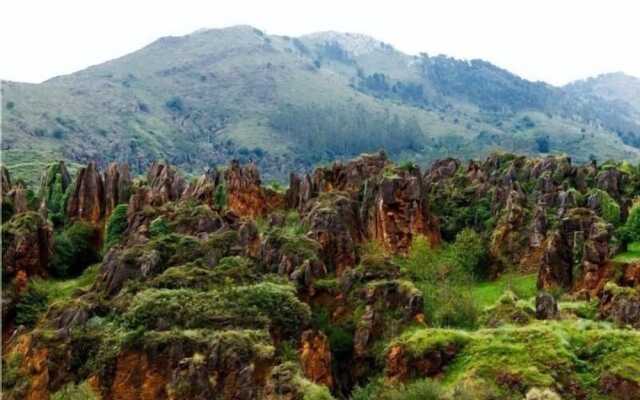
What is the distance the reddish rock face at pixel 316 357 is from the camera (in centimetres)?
4266

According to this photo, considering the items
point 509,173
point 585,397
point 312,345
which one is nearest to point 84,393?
point 312,345

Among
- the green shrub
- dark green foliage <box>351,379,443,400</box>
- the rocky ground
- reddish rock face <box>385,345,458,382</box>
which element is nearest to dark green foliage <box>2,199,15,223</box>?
the rocky ground

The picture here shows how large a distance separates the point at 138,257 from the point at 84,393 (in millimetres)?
18508

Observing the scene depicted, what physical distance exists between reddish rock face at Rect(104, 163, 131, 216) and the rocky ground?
19 cm

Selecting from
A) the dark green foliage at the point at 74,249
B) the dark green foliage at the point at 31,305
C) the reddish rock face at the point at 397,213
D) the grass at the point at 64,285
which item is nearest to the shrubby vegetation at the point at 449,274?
the reddish rock face at the point at 397,213

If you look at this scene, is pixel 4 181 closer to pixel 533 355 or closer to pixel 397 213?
pixel 397 213

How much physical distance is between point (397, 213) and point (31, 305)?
35.6 metres

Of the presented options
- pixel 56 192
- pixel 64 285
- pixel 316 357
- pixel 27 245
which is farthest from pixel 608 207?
pixel 56 192

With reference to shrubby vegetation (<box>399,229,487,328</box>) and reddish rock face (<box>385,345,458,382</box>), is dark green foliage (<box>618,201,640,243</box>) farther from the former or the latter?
reddish rock face (<box>385,345,458,382</box>)

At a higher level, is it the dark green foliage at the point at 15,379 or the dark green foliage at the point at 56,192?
the dark green foliage at the point at 56,192

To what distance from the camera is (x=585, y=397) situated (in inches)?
1474

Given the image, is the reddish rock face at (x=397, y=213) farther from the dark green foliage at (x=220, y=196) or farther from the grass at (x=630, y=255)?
the grass at (x=630, y=255)

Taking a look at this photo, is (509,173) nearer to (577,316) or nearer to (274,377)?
(577,316)

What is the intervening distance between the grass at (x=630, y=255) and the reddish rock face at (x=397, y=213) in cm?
1849
